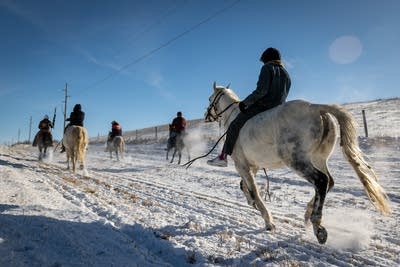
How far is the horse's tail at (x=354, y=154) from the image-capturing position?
16.1 feet

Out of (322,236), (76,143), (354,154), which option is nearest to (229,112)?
(354,154)

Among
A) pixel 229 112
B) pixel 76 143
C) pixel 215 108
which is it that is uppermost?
pixel 215 108

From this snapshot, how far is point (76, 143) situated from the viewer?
46.9 ft

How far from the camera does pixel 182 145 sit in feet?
67.8

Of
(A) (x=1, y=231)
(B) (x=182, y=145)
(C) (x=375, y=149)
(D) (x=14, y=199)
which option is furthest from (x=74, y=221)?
(C) (x=375, y=149)

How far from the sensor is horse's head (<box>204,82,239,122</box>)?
727 centimetres

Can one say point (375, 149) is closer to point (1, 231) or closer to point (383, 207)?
point (383, 207)

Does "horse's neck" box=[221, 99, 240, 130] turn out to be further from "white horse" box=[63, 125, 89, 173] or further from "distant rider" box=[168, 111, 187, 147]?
"distant rider" box=[168, 111, 187, 147]

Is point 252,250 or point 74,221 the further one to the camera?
point 74,221

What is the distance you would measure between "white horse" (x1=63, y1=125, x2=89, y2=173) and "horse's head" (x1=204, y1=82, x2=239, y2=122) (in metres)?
8.10

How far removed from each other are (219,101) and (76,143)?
8.88 m

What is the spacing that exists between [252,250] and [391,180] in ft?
29.0

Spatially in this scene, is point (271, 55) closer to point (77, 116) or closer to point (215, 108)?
point (215, 108)

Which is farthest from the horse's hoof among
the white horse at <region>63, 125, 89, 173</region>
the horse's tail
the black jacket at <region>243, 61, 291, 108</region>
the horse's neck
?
the white horse at <region>63, 125, 89, 173</region>
